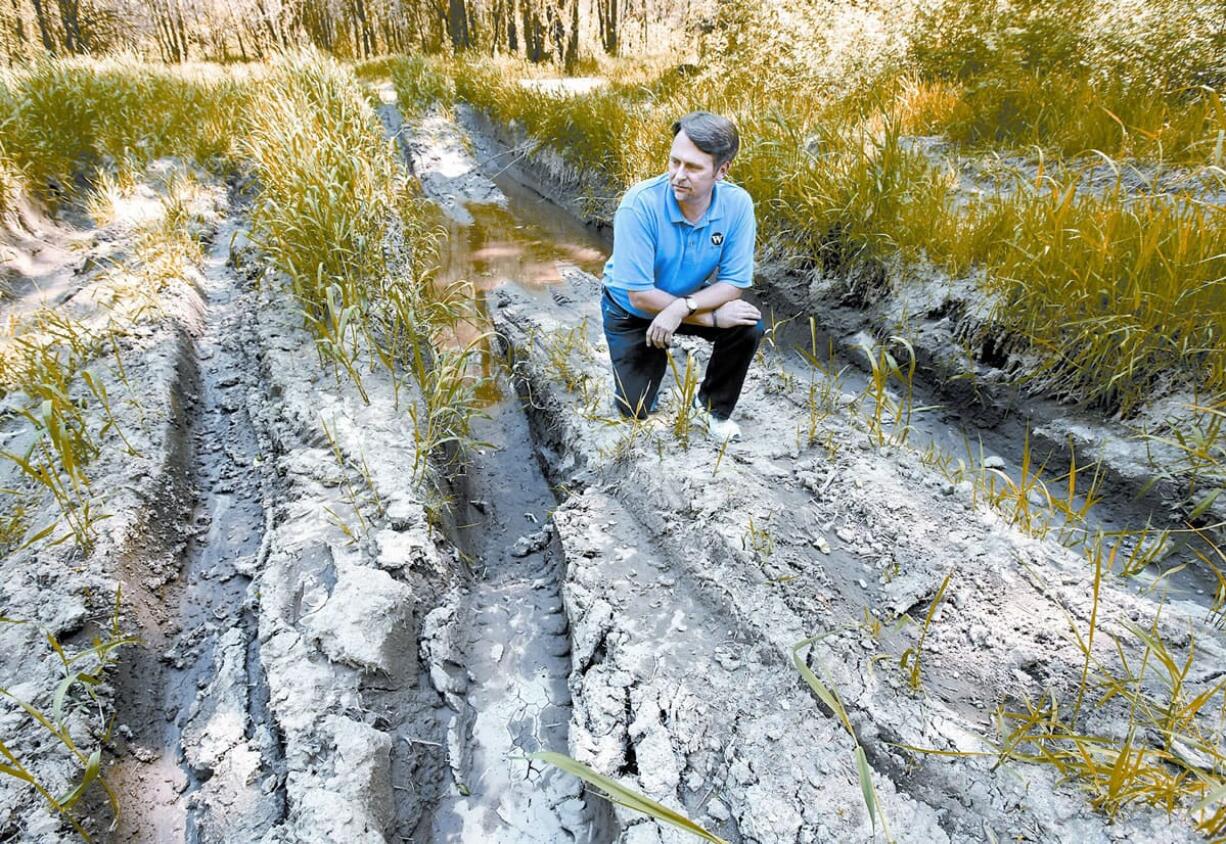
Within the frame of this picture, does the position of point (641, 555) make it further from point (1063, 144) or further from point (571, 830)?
point (1063, 144)

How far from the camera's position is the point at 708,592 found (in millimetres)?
2023

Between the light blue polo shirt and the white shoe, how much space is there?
51 cm

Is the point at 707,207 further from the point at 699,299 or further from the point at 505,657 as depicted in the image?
the point at 505,657

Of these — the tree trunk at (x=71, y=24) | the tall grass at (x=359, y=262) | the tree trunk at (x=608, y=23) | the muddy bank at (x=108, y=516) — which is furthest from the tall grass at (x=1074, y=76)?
the tree trunk at (x=71, y=24)

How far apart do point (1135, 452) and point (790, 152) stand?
283cm

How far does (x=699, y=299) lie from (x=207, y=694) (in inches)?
79.1

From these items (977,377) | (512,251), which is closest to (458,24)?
(512,251)

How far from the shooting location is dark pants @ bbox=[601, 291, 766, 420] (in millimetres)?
2492

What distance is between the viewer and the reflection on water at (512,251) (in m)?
4.73

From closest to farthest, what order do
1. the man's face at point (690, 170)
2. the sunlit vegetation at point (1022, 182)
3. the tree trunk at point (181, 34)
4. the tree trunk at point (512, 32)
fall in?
the man's face at point (690, 170) < the sunlit vegetation at point (1022, 182) < the tree trunk at point (512, 32) < the tree trunk at point (181, 34)

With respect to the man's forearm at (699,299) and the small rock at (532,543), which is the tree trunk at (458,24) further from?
the small rock at (532,543)

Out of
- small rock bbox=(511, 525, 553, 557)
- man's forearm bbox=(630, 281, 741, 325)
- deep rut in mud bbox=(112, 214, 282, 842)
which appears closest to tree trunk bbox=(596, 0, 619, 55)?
man's forearm bbox=(630, 281, 741, 325)

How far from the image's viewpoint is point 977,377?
2.97 m

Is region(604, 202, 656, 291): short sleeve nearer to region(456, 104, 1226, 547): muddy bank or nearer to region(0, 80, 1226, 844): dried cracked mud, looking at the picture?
region(0, 80, 1226, 844): dried cracked mud
